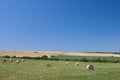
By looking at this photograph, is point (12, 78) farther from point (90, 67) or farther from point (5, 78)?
point (90, 67)

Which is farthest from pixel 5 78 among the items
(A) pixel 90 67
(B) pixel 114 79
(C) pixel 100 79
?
(A) pixel 90 67

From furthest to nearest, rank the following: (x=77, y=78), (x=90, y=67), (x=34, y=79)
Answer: (x=90, y=67), (x=77, y=78), (x=34, y=79)

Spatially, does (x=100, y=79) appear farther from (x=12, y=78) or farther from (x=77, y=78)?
(x=12, y=78)

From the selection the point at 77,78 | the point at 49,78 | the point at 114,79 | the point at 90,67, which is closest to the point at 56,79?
the point at 49,78

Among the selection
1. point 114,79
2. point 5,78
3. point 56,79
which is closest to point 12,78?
point 5,78

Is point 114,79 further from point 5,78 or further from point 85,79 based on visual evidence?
point 5,78

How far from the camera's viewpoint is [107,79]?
25.1 meters

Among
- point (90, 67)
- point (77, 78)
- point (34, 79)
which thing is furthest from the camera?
point (90, 67)

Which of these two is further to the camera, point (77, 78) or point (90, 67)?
point (90, 67)

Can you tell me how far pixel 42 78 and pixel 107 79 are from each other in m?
6.22

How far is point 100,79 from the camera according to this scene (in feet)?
81.6

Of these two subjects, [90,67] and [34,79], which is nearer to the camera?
[34,79]

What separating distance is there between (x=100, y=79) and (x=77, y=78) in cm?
217

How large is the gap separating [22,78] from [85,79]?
5.83 m
